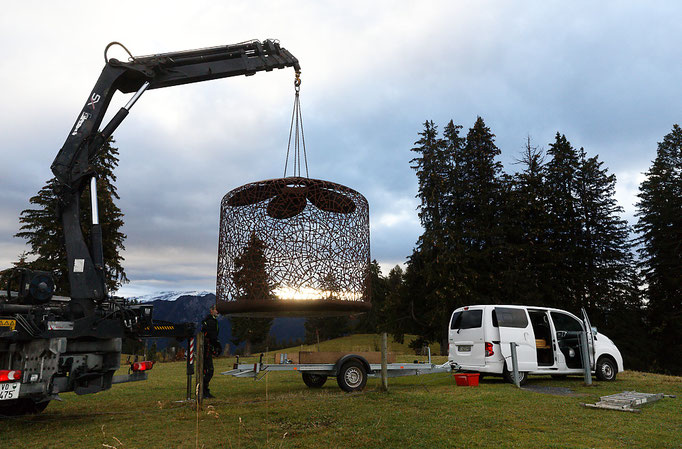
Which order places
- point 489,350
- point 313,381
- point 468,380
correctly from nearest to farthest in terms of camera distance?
point 468,380, point 489,350, point 313,381

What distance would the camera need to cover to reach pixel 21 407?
8.95 meters

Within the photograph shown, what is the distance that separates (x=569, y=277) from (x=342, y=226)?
26202 mm

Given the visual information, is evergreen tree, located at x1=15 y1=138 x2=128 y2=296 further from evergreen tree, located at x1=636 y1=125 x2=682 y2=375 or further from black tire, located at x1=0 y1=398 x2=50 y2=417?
evergreen tree, located at x1=636 y1=125 x2=682 y2=375

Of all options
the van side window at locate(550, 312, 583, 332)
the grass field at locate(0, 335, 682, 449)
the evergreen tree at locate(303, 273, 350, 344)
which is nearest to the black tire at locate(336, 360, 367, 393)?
the grass field at locate(0, 335, 682, 449)

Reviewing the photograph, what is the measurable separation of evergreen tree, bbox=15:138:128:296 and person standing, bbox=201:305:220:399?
18344mm

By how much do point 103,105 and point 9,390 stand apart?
6.11 m

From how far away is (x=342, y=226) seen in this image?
9.25 meters

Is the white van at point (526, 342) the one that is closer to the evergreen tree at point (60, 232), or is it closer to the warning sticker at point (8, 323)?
the warning sticker at point (8, 323)

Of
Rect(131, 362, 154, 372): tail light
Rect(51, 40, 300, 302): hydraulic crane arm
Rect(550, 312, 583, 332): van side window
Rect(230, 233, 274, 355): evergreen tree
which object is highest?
Rect(51, 40, 300, 302): hydraulic crane arm

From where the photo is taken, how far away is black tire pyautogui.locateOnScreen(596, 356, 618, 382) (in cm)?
1272

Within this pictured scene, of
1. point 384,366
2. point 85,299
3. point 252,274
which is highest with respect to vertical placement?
point 252,274

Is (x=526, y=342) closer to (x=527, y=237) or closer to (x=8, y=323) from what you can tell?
(x=8, y=323)

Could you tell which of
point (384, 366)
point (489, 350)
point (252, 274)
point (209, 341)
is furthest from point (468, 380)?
point (209, 341)

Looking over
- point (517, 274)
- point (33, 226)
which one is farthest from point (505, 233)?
point (33, 226)
